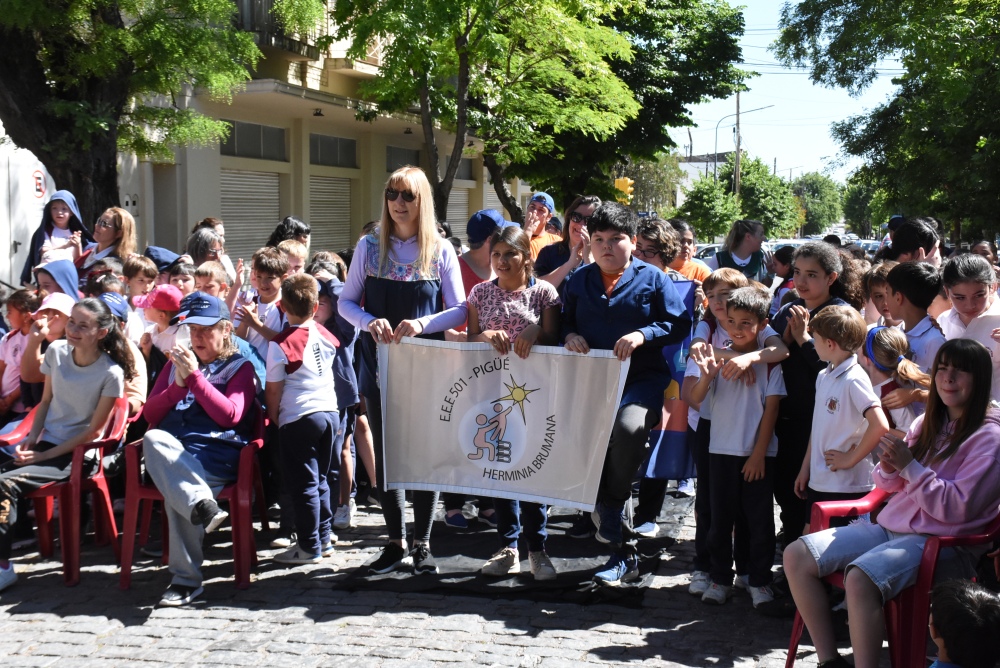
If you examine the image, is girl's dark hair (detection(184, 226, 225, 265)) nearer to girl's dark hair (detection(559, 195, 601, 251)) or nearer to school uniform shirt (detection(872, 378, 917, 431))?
girl's dark hair (detection(559, 195, 601, 251))

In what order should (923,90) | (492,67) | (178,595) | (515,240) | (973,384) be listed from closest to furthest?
(973,384) < (178,595) < (515,240) < (923,90) < (492,67)

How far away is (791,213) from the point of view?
69812 millimetres

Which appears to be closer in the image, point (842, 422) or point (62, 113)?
point (842, 422)

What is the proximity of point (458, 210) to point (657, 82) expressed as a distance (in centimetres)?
855

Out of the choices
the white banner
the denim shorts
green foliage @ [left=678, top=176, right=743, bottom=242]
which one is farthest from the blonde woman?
green foliage @ [left=678, top=176, right=743, bottom=242]

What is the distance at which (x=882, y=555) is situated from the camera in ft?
13.0

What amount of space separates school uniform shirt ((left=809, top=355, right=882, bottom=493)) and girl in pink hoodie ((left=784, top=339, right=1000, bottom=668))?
1.50 feet

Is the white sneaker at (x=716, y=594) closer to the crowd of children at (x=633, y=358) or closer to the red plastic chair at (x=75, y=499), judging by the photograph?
the crowd of children at (x=633, y=358)

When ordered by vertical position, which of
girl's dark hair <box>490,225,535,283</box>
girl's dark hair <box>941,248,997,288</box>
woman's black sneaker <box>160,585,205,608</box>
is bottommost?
woman's black sneaker <box>160,585,205,608</box>

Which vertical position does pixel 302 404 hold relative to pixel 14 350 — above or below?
below

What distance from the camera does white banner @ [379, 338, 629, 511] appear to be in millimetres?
5316

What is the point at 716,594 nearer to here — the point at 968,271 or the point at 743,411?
the point at 743,411

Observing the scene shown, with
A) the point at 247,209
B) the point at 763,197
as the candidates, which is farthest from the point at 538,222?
the point at 763,197

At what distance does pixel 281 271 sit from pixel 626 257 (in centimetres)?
268
